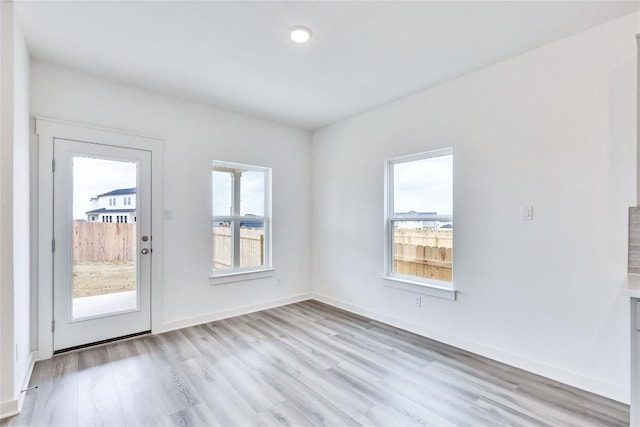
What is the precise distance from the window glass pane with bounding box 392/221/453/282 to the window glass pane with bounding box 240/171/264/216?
1903 millimetres

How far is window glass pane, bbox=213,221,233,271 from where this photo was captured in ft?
12.8

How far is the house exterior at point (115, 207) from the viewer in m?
3.04

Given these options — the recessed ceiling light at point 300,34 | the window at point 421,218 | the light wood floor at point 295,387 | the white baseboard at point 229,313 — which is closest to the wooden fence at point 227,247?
the window at point 421,218

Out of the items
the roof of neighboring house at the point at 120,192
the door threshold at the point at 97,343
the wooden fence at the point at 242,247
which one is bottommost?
the door threshold at the point at 97,343

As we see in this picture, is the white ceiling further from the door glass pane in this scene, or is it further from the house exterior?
the house exterior

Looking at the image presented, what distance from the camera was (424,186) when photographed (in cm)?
347

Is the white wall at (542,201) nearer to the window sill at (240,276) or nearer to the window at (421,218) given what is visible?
the window at (421,218)

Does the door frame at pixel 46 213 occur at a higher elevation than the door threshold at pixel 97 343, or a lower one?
higher

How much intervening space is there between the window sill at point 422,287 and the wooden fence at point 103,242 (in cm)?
287

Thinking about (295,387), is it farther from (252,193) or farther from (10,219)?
(252,193)

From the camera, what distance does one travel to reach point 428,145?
332 centimetres

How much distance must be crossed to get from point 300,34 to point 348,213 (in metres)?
2.42

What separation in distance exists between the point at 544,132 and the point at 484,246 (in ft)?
3.51

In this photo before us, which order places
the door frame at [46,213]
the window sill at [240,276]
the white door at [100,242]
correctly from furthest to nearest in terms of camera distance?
the window sill at [240,276], the white door at [100,242], the door frame at [46,213]
